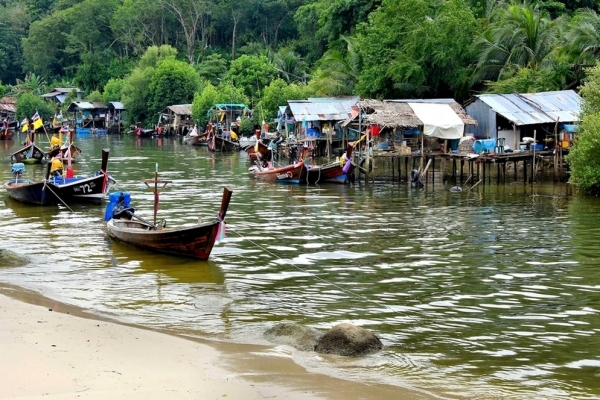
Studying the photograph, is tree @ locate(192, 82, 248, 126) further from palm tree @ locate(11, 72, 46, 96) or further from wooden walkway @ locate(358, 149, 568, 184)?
palm tree @ locate(11, 72, 46, 96)

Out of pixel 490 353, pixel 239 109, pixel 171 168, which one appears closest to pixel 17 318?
pixel 490 353

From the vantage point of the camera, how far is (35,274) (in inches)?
654

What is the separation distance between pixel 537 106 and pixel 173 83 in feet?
152

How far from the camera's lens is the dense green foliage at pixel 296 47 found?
39906 millimetres

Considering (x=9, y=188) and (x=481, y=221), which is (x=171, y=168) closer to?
(x=9, y=188)

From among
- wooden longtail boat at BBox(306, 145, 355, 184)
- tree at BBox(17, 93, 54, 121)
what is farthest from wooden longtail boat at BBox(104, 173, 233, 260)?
tree at BBox(17, 93, 54, 121)

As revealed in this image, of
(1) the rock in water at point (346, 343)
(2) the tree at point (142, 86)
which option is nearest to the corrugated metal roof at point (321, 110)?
(1) the rock in water at point (346, 343)

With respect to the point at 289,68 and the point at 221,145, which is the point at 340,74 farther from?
the point at 289,68

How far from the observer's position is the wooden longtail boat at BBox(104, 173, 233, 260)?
17234 mm

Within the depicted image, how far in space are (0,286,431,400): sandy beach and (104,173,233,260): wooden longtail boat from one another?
486 centimetres

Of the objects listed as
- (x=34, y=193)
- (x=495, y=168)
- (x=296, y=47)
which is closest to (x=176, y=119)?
(x=296, y=47)

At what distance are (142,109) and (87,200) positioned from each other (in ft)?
176

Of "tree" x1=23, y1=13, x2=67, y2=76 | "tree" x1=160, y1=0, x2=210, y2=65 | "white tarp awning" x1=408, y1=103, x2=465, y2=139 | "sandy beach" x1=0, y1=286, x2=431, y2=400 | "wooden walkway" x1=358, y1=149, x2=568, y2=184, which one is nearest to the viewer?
"sandy beach" x1=0, y1=286, x2=431, y2=400

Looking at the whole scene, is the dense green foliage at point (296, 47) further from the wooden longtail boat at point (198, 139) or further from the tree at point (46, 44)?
the wooden longtail boat at point (198, 139)
